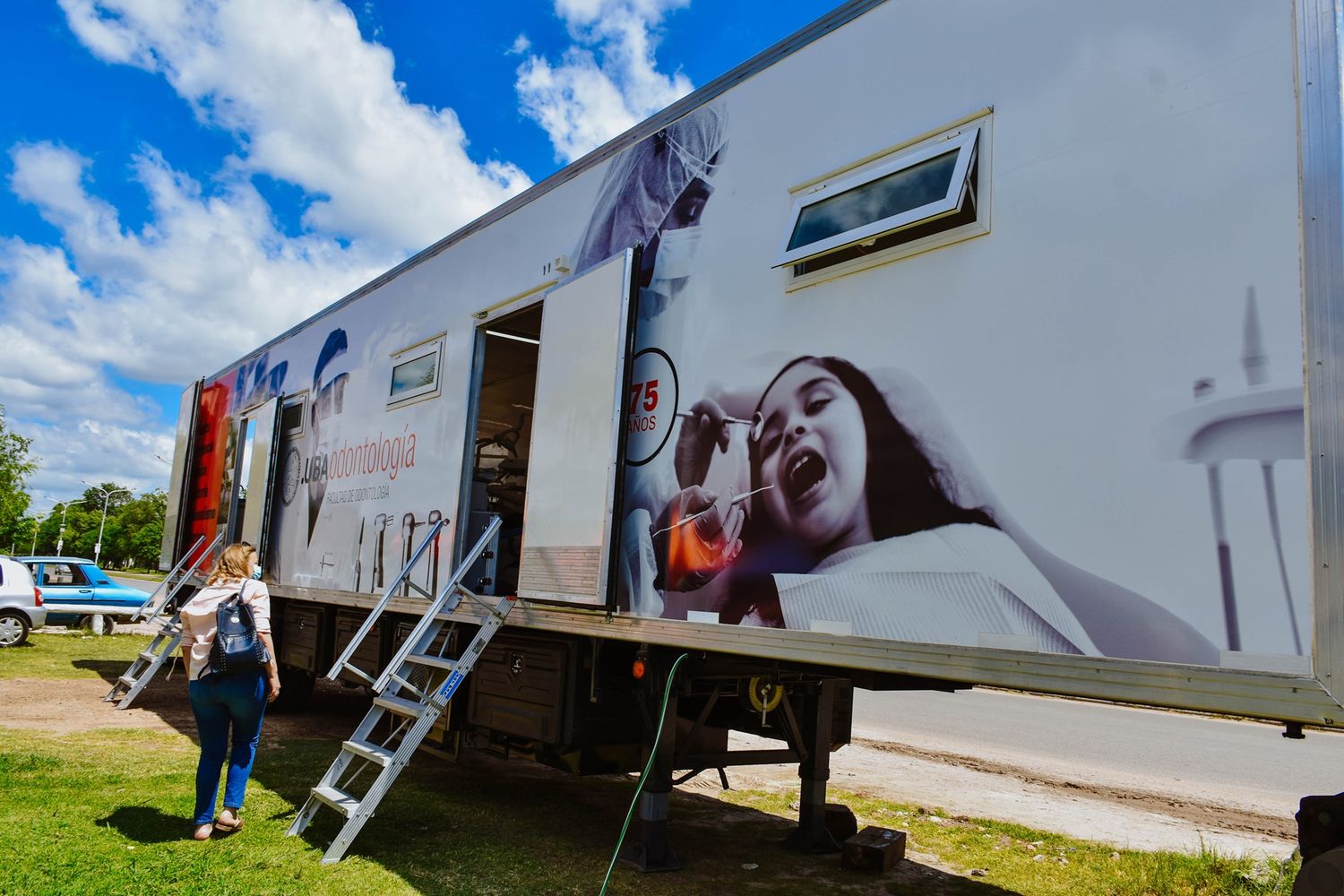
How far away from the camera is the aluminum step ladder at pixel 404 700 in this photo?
470 centimetres

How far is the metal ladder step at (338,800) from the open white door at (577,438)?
1.27 metres

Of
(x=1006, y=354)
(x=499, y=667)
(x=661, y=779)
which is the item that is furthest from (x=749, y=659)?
(x=1006, y=354)

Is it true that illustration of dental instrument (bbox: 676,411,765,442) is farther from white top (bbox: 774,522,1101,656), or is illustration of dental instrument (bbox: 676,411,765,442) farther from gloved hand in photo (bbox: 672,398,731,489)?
white top (bbox: 774,522,1101,656)

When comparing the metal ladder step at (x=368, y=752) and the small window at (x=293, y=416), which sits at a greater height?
the small window at (x=293, y=416)

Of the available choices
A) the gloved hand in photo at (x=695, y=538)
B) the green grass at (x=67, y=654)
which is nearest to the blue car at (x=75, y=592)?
the green grass at (x=67, y=654)

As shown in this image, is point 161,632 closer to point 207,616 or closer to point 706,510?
point 207,616

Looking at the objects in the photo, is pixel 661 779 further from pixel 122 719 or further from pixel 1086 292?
pixel 122 719

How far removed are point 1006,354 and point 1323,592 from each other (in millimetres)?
1062

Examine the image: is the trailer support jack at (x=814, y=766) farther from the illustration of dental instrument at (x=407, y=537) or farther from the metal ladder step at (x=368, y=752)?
the illustration of dental instrument at (x=407, y=537)

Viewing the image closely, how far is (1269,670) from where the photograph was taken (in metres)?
2.20

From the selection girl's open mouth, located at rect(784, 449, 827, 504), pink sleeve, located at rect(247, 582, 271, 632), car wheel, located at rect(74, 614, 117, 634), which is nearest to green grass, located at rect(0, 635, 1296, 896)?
pink sleeve, located at rect(247, 582, 271, 632)

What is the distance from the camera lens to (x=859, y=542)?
321 centimetres

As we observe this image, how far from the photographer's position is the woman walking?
4703 millimetres

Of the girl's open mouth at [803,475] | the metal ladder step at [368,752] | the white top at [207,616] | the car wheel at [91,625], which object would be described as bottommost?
the car wheel at [91,625]
